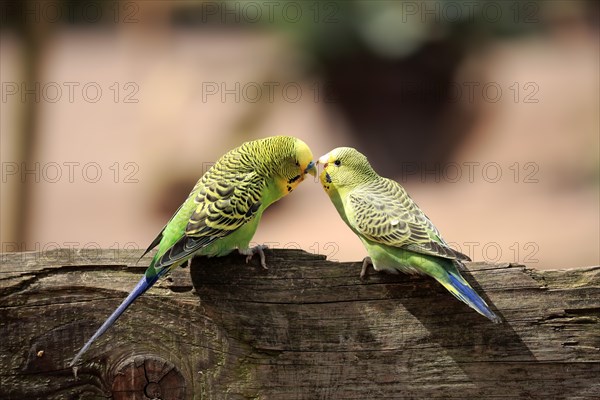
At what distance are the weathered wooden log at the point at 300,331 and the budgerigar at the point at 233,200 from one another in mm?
183

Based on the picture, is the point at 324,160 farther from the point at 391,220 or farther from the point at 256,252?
the point at 256,252

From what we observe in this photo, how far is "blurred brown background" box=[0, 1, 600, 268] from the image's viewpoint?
37.0 ft

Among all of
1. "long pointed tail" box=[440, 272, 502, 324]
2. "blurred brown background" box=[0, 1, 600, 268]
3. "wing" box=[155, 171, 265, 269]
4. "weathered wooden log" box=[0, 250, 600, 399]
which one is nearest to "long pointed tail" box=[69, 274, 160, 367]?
"weathered wooden log" box=[0, 250, 600, 399]

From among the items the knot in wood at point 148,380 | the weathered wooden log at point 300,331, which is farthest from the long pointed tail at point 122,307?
the knot in wood at point 148,380

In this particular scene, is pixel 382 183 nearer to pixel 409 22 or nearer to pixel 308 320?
pixel 308 320

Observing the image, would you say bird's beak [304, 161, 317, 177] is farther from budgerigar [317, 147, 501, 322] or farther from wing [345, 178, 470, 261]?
wing [345, 178, 470, 261]

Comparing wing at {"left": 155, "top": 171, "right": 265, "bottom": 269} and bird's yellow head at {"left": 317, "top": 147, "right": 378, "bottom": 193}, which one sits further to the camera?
bird's yellow head at {"left": 317, "top": 147, "right": 378, "bottom": 193}

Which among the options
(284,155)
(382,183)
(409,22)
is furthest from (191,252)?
(409,22)

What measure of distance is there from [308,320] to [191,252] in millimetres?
612

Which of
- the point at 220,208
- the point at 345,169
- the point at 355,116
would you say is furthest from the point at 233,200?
the point at 355,116

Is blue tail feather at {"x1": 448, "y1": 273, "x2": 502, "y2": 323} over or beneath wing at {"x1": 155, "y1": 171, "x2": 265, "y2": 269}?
beneath

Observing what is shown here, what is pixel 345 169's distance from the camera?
4.20 metres

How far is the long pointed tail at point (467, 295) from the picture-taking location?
2.91m

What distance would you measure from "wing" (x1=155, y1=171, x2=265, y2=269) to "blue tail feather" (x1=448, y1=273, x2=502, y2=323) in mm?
1128
